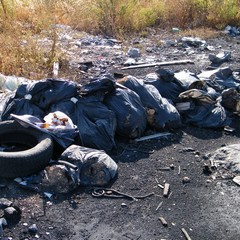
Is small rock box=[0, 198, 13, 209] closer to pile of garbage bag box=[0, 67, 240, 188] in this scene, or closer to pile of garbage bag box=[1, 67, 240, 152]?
pile of garbage bag box=[0, 67, 240, 188]

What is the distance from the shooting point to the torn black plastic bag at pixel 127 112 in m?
5.12

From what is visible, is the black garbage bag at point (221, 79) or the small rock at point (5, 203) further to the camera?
the black garbage bag at point (221, 79)

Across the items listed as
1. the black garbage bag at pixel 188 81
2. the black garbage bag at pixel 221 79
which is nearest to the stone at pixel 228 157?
the black garbage bag at pixel 188 81

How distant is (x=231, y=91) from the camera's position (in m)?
6.18

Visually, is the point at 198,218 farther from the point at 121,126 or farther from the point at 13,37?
the point at 13,37

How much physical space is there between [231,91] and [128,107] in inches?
71.0

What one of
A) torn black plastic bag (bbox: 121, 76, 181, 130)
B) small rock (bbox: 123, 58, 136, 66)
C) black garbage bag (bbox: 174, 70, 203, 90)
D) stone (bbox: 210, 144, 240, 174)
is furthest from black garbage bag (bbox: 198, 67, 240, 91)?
stone (bbox: 210, 144, 240, 174)

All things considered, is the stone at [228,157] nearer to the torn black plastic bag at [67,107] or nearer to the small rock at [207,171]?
the small rock at [207,171]

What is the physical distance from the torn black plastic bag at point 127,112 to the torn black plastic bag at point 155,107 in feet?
0.56

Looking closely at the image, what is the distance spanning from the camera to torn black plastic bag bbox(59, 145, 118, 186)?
4281 millimetres

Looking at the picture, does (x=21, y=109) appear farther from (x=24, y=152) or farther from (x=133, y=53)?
(x=133, y=53)

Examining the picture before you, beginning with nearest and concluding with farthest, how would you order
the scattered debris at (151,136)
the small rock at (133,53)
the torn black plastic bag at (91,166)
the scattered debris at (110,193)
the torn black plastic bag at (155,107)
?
1. the scattered debris at (110,193)
2. the torn black plastic bag at (91,166)
3. the scattered debris at (151,136)
4. the torn black plastic bag at (155,107)
5. the small rock at (133,53)

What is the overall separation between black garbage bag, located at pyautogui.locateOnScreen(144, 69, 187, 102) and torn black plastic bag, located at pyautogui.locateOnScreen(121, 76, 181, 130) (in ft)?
1.27

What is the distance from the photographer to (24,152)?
4277 millimetres
